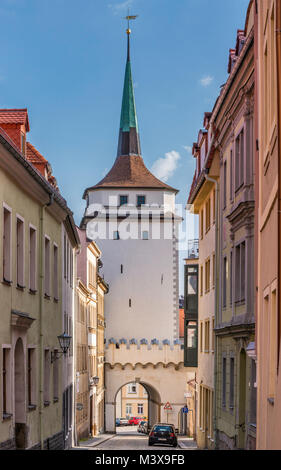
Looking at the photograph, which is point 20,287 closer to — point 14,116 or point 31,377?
point 31,377

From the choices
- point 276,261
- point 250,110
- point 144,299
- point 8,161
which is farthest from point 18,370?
point 144,299

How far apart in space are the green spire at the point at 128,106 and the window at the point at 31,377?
188 feet

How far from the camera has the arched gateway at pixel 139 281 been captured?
204 ft

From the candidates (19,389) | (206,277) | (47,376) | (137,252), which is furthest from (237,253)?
(137,252)

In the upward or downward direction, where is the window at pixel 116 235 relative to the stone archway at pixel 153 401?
upward

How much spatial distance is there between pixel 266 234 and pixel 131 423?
7680 cm

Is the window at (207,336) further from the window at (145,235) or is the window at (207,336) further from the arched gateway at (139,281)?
the window at (145,235)

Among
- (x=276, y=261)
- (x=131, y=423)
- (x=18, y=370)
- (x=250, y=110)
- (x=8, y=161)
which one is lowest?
(x=131, y=423)

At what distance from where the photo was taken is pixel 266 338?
1344 cm

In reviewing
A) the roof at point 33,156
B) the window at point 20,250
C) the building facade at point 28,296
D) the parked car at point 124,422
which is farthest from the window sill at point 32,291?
the parked car at point 124,422

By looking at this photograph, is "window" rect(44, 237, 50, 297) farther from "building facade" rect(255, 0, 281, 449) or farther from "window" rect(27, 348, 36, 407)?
"building facade" rect(255, 0, 281, 449)

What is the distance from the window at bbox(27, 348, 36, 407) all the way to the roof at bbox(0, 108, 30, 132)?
214 inches

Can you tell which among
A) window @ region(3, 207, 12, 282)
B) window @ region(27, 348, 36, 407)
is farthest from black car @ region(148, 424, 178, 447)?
window @ region(3, 207, 12, 282)
